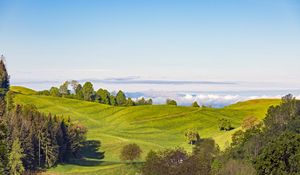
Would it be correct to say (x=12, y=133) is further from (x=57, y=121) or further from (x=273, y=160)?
→ (x=273, y=160)

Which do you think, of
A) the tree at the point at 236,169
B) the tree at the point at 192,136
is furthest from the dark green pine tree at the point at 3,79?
the tree at the point at 236,169

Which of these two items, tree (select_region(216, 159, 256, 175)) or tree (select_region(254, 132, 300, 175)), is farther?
tree (select_region(216, 159, 256, 175))

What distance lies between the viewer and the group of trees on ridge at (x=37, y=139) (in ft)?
366

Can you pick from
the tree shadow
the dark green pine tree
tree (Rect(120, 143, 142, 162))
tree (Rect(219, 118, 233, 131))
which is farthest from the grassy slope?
the dark green pine tree

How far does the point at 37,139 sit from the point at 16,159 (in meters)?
17.9

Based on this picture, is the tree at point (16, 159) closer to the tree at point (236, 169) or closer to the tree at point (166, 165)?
the tree at point (166, 165)

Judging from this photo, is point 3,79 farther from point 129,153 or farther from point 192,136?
point 129,153

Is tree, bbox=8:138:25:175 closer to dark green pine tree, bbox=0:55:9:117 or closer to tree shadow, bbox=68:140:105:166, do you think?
tree shadow, bbox=68:140:105:166

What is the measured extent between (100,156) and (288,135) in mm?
76287

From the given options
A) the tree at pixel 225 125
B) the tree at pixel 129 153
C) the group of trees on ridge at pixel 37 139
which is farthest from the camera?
the tree at pixel 225 125

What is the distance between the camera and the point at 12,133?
11494cm

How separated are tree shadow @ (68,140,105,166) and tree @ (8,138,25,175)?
20.6 m

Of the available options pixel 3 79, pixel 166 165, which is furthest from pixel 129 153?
pixel 3 79

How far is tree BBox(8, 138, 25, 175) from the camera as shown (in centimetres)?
10388
